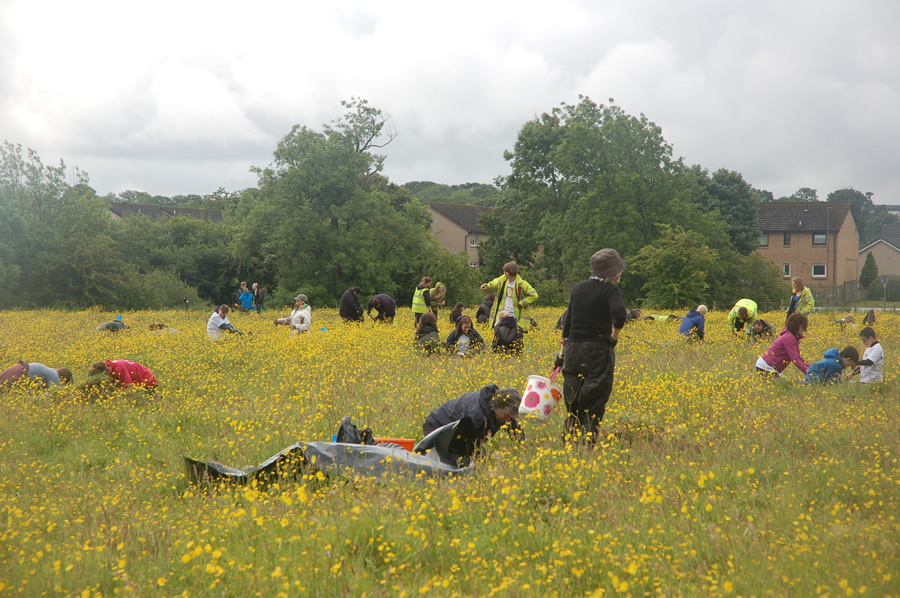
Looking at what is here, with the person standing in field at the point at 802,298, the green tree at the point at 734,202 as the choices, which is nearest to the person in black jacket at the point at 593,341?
the person standing in field at the point at 802,298

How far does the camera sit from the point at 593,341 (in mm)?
5520

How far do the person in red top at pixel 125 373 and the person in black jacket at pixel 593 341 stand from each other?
6.03 metres

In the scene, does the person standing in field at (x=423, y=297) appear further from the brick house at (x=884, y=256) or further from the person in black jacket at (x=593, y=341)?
the brick house at (x=884, y=256)

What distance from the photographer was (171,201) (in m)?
106

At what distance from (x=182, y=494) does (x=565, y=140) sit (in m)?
33.9

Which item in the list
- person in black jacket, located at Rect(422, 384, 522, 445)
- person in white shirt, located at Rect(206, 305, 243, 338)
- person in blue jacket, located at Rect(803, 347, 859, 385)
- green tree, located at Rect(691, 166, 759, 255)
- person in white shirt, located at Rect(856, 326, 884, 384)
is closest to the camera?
person in black jacket, located at Rect(422, 384, 522, 445)

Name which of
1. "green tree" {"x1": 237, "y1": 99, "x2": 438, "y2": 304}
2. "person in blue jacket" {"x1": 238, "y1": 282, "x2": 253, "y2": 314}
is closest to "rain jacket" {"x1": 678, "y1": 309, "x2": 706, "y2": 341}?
"person in blue jacket" {"x1": 238, "y1": 282, "x2": 253, "y2": 314}

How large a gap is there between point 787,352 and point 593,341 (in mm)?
4454

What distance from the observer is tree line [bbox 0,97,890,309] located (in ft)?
113

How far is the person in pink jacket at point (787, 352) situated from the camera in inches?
335

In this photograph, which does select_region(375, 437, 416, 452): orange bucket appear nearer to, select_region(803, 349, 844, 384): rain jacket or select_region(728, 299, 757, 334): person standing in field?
select_region(803, 349, 844, 384): rain jacket

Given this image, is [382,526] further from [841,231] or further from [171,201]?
[171,201]

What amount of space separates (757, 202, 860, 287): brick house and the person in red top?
58034mm

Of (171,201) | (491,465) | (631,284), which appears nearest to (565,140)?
(631,284)
